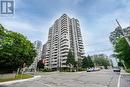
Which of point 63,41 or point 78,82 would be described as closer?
point 78,82

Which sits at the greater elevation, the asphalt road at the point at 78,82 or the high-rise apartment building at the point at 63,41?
the high-rise apartment building at the point at 63,41

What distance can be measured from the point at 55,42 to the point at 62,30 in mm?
10467

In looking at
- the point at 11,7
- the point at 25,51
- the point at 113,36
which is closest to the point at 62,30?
the point at 113,36

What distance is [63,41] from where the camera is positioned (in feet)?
399

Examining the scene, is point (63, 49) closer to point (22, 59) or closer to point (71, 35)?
point (71, 35)

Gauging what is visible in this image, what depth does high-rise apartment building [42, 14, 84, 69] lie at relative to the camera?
121 m

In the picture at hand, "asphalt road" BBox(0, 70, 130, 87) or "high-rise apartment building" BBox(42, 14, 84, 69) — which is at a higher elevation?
"high-rise apartment building" BBox(42, 14, 84, 69)

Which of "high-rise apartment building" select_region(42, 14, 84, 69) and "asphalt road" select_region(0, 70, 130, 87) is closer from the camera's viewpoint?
"asphalt road" select_region(0, 70, 130, 87)

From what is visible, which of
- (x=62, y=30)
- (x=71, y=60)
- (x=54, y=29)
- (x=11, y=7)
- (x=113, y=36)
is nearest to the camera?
(x=11, y=7)

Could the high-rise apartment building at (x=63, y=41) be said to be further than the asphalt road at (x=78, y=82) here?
Yes

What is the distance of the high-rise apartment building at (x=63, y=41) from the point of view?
121250 mm

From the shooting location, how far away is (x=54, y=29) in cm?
14300

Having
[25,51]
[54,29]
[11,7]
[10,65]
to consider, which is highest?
[54,29]

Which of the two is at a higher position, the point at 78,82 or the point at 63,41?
the point at 63,41
